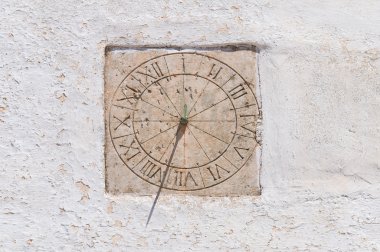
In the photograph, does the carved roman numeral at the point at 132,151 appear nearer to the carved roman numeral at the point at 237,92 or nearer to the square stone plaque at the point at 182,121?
the square stone plaque at the point at 182,121

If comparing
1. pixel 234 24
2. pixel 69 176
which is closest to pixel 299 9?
pixel 234 24

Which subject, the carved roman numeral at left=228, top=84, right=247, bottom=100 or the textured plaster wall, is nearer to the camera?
the textured plaster wall

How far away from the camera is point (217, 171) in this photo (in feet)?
21.6

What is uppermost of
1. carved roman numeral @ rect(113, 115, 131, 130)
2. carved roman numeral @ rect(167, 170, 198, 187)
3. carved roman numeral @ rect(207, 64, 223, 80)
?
carved roman numeral @ rect(207, 64, 223, 80)

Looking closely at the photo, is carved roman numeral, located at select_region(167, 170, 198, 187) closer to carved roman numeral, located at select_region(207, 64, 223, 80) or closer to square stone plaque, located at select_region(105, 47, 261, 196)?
square stone plaque, located at select_region(105, 47, 261, 196)

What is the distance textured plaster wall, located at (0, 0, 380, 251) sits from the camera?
654 cm

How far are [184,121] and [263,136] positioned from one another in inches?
19.7

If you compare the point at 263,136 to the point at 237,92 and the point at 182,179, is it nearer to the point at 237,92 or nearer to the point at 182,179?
the point at 237,92

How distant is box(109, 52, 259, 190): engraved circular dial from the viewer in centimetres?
659

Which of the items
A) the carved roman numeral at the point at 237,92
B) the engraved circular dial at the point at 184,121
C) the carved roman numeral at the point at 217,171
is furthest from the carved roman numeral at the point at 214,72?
the carved roman numeral at the point at 217,171

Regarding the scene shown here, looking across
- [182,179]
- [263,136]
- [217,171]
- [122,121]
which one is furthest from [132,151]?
[263,136]

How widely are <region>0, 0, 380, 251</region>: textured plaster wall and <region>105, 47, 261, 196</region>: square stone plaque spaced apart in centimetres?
7

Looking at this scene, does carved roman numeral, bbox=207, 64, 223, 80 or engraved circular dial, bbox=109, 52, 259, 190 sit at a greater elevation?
carved roman numeral, bbox=207, 64, 223, 80

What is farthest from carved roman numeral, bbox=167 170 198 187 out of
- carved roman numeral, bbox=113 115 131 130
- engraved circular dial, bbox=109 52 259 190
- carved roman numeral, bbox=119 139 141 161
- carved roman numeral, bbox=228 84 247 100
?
carved roman numeral, bbox=228 84 247 100
